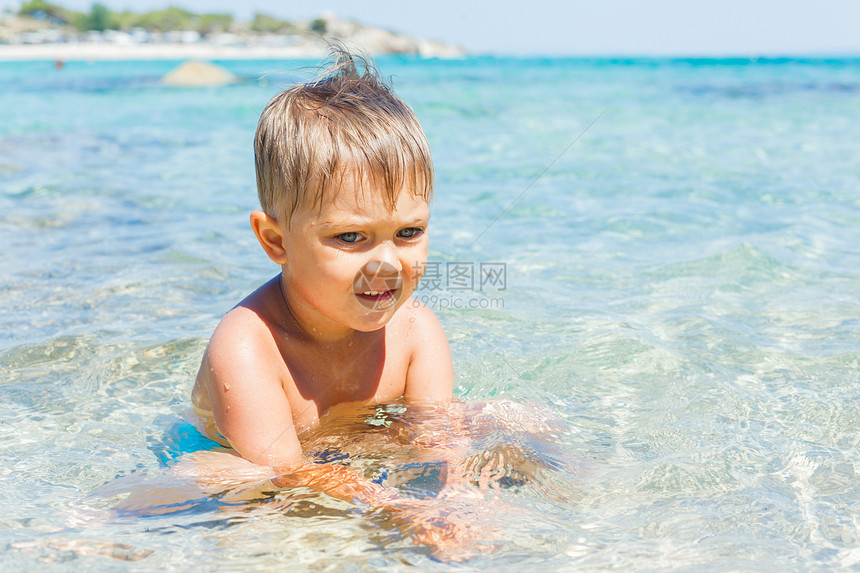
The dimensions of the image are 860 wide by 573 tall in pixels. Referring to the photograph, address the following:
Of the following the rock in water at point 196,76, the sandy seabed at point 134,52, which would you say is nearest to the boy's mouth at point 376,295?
the rock in water at point 196,76

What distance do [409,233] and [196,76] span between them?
989 inches

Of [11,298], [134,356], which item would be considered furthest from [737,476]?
[11,298]

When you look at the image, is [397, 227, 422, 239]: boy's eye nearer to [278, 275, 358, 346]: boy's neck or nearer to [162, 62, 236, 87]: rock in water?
[278, 275, 358, 346]: boy's neck

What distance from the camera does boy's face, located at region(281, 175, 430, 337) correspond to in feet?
6.38

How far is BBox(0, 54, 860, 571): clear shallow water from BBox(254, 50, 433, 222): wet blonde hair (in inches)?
29.9

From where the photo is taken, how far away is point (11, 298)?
364 centimetres

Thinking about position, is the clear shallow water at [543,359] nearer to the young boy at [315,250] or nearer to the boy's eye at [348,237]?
the young boy at [315,250]

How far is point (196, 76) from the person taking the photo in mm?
24906

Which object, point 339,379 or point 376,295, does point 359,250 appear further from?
point 339,379

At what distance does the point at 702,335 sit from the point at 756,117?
415 inches

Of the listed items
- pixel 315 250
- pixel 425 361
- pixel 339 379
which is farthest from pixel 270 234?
pixel 425 361

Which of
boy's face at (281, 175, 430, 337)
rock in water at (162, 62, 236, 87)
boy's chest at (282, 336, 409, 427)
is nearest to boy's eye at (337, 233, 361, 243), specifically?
boy's face at (281, 175, 430, 337)

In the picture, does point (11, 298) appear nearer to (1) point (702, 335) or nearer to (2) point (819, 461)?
(1) point (702, 335)

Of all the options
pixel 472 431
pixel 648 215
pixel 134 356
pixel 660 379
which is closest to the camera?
pixel 472 431
